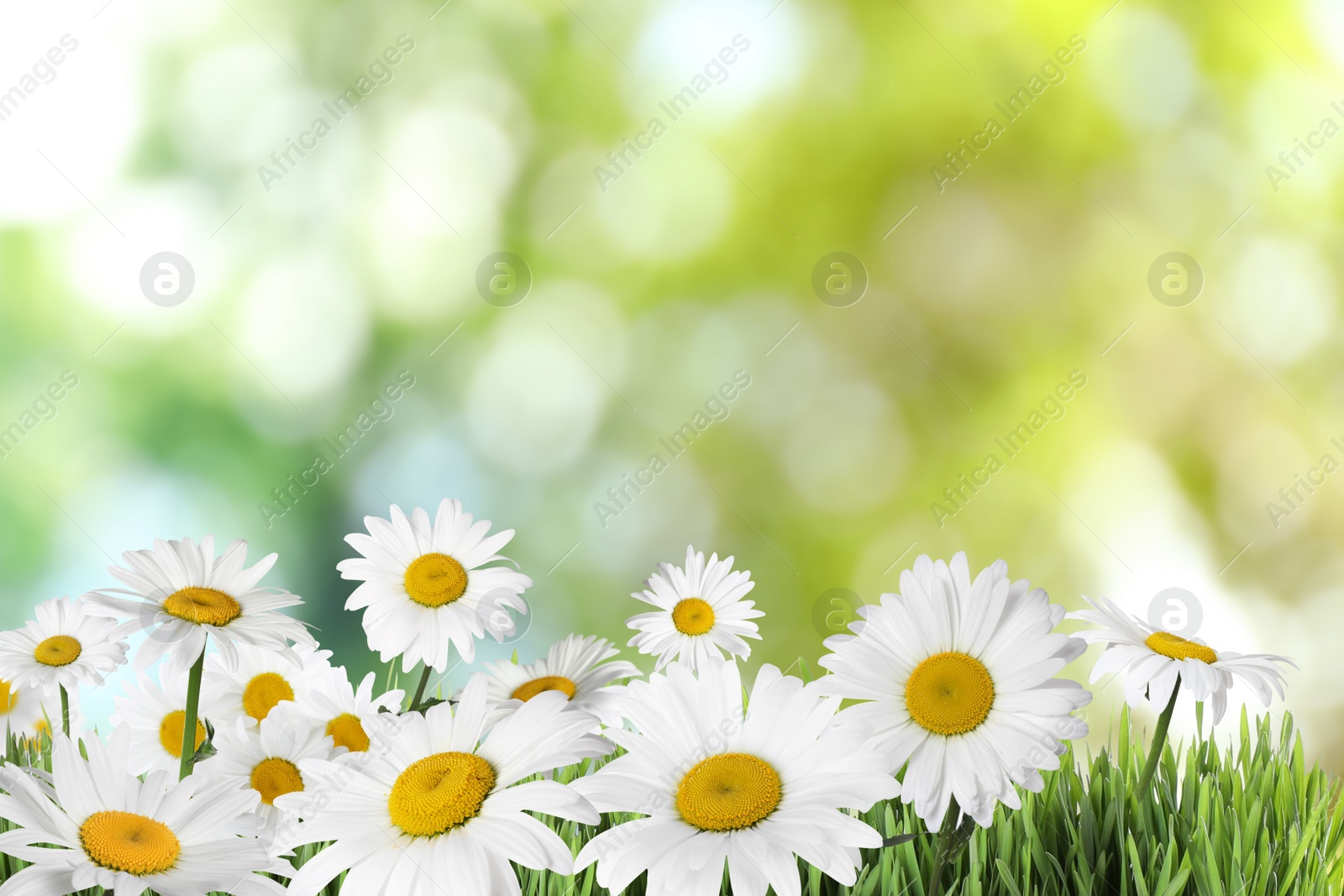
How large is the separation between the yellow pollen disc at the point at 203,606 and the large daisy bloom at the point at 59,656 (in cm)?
13

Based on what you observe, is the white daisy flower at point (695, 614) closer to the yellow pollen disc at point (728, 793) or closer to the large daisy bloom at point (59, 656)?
the yellow pollen disc at point (728, 793)

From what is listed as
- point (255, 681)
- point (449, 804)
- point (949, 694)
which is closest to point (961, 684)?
point (949, 694)

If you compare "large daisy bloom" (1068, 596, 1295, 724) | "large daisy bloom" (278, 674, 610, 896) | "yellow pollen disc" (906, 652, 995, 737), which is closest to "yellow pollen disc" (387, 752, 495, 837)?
"large daisy bloom" (278, 674, 610, 896)

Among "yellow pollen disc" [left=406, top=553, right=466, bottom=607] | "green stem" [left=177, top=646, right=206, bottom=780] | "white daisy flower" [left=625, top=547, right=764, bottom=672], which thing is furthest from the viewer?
"white daisy flower" [left=625, top=547, right=764, bottom=672]

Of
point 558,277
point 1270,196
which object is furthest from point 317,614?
point 1270,196

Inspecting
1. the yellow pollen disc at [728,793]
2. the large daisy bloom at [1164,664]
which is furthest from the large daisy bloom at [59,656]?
the large daisy bloom at [1164,664]

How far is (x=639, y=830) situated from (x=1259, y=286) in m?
2.88

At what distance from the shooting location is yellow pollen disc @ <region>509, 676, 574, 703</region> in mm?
658

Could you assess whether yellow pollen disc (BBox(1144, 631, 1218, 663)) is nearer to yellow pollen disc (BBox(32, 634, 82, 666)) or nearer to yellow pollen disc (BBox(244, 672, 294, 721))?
yellow pollen disc (BBox(244, 672, 294, 721))

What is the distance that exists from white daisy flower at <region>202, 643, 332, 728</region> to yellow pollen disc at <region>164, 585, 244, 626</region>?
0.07 metres

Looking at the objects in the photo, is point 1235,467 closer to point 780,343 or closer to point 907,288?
point 907,288

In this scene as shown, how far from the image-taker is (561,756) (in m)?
0.43

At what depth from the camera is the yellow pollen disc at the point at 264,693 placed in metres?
0.65

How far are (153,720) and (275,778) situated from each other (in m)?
0.18
